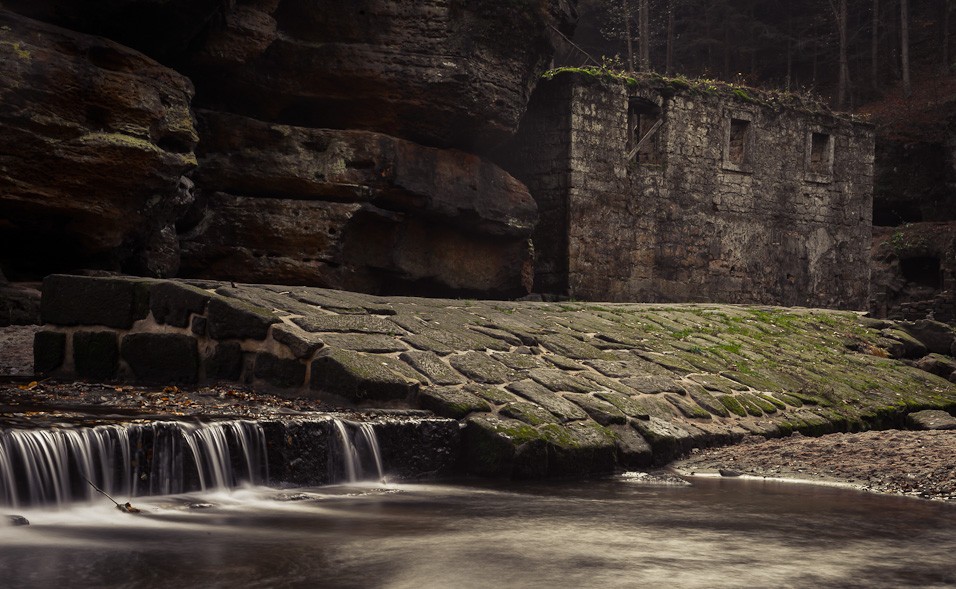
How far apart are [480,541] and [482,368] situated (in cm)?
327

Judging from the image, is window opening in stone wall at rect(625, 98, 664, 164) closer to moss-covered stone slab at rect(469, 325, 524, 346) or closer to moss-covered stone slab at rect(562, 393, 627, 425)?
moss-covered stone slab at rect(469, 325, 524, 346)

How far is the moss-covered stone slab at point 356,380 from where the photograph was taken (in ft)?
24.2

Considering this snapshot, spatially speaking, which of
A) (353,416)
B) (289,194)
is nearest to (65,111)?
(289,194)

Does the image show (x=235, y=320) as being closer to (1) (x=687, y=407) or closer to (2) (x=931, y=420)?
(1) (x=687, y=407)

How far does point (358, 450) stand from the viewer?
6824mm

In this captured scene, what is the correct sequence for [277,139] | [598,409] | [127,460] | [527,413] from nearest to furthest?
[127,460], [527,413], [598,409], [277,139]

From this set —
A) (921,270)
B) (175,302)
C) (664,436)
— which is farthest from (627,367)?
(921,270)

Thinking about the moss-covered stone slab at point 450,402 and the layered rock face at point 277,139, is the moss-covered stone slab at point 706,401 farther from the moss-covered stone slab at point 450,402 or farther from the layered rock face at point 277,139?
the layered rock face at point 277,139

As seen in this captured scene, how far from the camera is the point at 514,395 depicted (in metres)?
8.12

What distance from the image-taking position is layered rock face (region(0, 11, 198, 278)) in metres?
9.90

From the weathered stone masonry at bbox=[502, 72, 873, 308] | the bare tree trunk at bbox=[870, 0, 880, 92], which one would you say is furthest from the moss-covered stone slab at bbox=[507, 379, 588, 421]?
the bare tree trunk at bbox=[870, 0, 880, 92]

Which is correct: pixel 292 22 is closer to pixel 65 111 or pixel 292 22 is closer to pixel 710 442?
pixel 65 111

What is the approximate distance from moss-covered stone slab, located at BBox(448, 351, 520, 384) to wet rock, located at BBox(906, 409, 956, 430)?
4.71m

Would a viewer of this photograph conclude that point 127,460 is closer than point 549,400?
Yes
